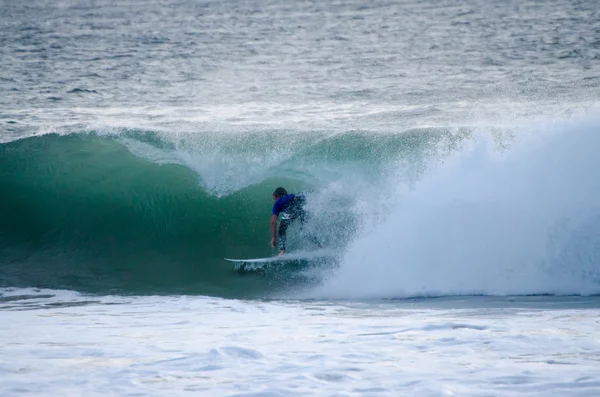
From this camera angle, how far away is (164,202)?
12.0 metres

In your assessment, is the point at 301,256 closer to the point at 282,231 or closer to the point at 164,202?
the point at 282,231

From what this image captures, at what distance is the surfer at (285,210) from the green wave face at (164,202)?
180mm

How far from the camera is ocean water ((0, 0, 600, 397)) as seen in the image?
480cm

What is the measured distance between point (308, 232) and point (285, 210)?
0.43 m

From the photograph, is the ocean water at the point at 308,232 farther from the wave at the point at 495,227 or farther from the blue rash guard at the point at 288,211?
the blue rash guard at the point at 288,211

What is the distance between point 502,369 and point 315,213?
600cm

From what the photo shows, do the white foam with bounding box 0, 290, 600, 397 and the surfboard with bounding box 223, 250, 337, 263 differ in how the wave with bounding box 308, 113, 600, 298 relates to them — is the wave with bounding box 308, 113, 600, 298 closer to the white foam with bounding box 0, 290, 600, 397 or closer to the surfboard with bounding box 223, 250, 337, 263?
the surfboard with bounding box 223, 250, 337, 263

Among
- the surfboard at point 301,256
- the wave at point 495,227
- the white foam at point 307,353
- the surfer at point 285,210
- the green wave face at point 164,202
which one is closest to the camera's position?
the white foam at point 307,353

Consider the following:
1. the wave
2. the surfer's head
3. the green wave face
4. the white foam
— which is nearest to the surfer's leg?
the green wave face

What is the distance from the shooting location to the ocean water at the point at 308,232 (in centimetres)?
480

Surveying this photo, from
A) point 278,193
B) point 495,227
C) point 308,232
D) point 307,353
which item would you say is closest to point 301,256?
point 308,232

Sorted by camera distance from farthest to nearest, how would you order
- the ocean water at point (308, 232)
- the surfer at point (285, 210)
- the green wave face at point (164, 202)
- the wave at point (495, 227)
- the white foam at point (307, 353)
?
the green wave face at point (164, 202), the surfer at point (285, 210), the wave at point (495, 227), the ocean water at point (308, 232), the white foam at point (307, 353)

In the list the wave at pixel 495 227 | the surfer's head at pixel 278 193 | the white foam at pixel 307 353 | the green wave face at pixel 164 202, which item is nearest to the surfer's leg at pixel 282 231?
the green wave face at pixel 164 202

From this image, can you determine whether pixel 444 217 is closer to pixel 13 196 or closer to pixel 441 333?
pixel 441 333
